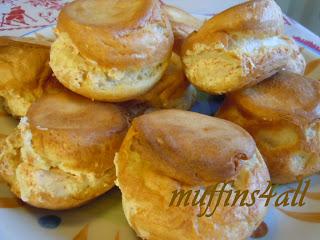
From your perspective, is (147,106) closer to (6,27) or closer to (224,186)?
(224,186)

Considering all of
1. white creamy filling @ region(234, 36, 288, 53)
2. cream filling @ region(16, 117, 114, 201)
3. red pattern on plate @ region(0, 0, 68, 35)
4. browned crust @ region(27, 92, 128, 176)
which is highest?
white creamy filling @ region(234, 36, 288, 53)

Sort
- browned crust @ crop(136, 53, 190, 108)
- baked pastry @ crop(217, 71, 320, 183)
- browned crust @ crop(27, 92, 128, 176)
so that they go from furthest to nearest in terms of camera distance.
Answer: browned crust @ crop(136, 53, 190, 108) → baked pastry @ crop(217, 71, 320, 183) → browned crust @ crop(27, 92, 128, 176)

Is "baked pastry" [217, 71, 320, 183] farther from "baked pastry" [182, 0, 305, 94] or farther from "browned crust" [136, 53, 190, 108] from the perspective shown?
"browned crust" [136, 53, 190, 108]

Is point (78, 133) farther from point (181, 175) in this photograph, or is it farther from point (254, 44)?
point (254, 44)

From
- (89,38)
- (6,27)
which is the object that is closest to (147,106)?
(89,38)

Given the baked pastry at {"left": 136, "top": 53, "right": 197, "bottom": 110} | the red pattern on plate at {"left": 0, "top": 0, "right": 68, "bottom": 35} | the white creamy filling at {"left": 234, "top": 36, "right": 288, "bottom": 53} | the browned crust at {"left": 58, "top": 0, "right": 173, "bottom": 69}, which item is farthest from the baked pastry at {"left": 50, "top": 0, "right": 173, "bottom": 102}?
the red pattern on plate at {"left": 0, "top": 0, "right": 68, "bottom": 35}

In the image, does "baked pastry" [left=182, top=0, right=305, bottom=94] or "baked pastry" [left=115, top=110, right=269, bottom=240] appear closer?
"baked pastry" [left=115, top=110, right=269, bottom=240]
